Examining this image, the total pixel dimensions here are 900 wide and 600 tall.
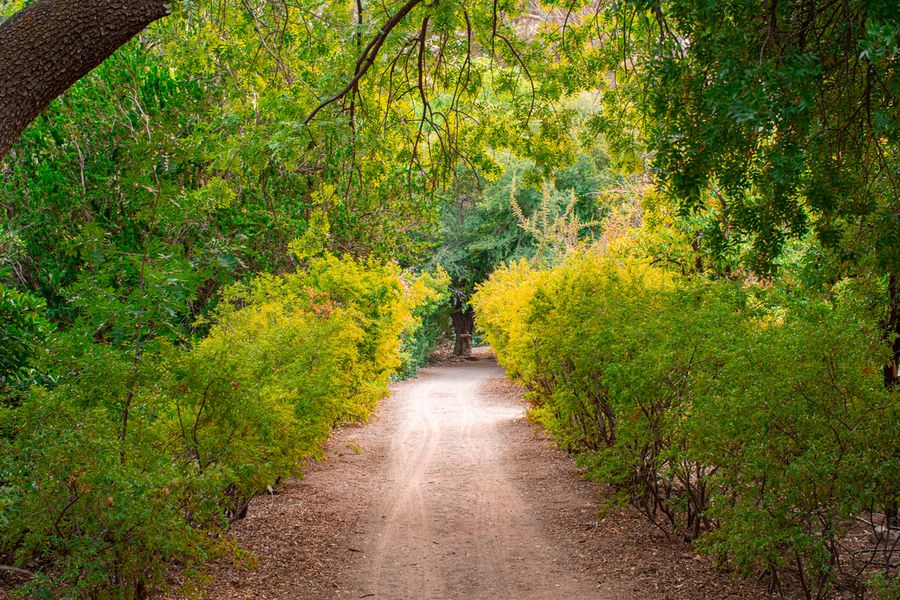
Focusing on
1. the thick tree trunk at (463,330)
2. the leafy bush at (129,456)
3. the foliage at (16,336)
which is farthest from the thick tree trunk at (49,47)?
the thick tree trunk at (463,330)

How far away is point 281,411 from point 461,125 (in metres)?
5.86

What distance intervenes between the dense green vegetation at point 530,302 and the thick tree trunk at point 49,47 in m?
0.76

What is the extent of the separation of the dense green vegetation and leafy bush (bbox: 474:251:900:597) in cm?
2

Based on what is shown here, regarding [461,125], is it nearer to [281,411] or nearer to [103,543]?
[281,411]

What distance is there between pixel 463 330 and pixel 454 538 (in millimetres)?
33926

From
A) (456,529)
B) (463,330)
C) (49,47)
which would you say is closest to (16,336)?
(49,47)

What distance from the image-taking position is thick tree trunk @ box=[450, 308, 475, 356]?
41.6 meters

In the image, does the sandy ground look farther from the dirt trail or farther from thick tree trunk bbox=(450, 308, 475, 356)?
thick tree trunk bbox=(450, 308, 475, 356)

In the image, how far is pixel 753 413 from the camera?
212 inches

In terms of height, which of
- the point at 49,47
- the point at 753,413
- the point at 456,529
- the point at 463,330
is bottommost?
the point at 456,529

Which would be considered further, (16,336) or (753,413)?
(16,336)

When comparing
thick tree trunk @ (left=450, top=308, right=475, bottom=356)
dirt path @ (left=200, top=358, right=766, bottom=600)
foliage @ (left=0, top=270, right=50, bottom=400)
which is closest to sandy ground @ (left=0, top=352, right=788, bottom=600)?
dirt path @ (left=200, top=358, right=766, bottom=600)

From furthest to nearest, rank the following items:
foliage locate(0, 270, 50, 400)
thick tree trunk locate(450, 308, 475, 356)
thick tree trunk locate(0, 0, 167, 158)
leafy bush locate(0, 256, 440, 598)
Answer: thick tree trunk locate(450, 308, 475, 356) → foliage locate(0, 270, 50, 400) → leafy bush locate(0, 256, 440, 598) → thick tree trunk locate(0, 0, 167, 158)

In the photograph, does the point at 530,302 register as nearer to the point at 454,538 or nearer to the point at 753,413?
the point at 454,538
